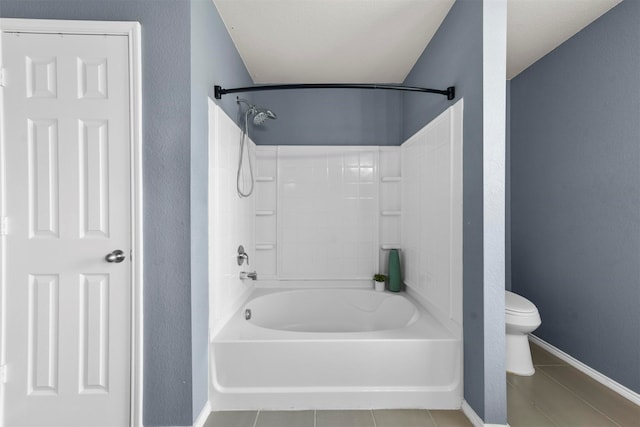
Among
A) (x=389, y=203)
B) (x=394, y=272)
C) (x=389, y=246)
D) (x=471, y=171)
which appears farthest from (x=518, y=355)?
(x=389, y=203)

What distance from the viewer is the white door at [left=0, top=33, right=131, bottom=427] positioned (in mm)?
1507

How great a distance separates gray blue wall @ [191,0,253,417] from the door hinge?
0.85m

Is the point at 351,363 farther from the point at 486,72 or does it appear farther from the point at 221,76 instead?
the point at 221,76

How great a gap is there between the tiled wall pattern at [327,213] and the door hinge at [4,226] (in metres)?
1.84

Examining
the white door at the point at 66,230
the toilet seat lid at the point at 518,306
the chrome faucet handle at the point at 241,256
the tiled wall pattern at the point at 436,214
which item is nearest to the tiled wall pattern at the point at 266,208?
the chrome faucet handle at the point at 241,256

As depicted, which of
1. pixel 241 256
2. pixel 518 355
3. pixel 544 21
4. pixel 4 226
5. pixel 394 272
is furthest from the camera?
pixel 394 272

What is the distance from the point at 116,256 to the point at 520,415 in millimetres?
2275

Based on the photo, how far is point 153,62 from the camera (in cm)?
155

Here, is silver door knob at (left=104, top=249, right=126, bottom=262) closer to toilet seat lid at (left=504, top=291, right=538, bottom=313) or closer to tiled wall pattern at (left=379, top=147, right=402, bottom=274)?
tiled wall pattern at (left=379, top=147, right=402, bottom=274)

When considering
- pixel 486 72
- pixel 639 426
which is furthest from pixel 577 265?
pixel 486 72

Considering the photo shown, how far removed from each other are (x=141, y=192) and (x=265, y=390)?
1.27m

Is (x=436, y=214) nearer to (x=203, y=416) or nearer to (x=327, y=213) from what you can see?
(x=327, y=213)

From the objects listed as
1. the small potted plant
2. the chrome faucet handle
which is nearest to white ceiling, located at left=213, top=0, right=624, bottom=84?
the chrome faucet handle

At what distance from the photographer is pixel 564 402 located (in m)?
1.84
